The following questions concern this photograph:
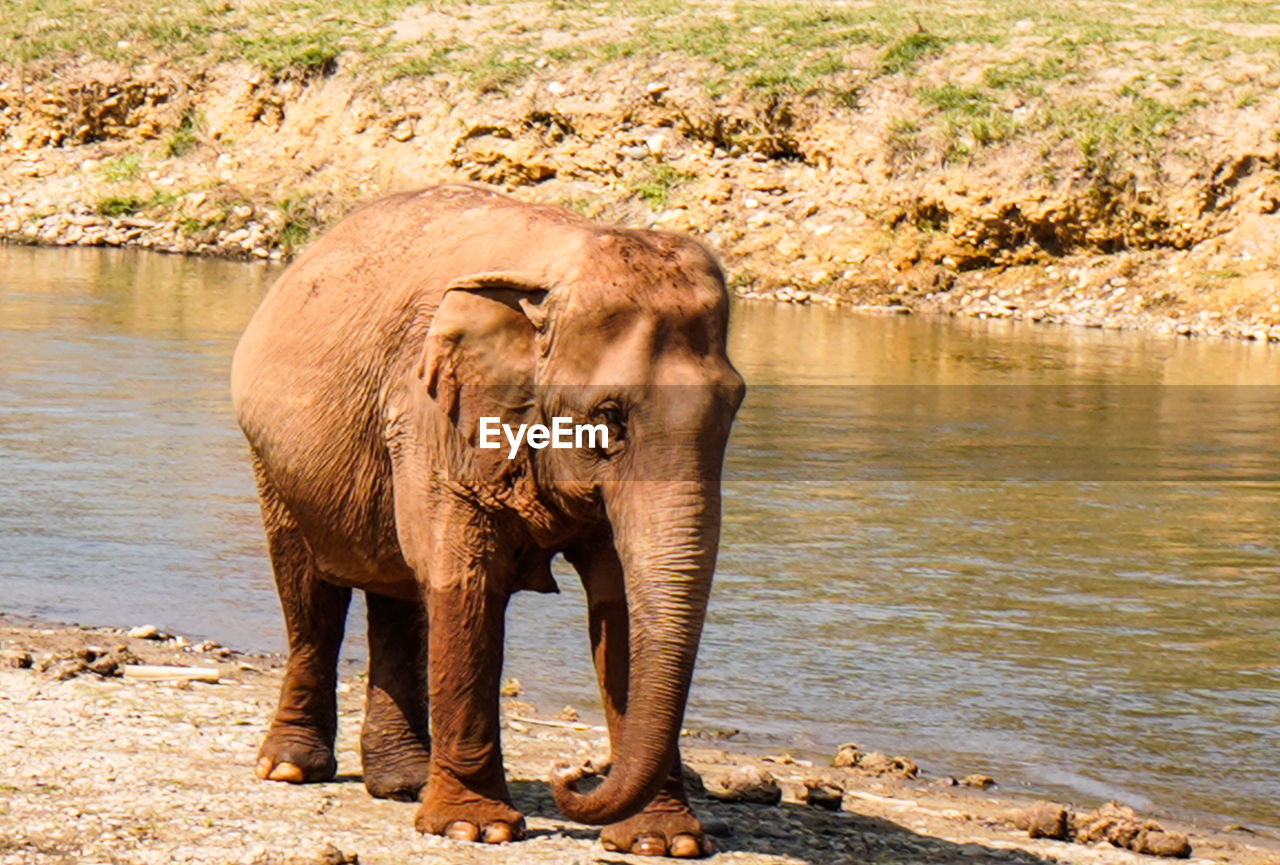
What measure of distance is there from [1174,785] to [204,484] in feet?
24.7

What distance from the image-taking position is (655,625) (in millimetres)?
5230

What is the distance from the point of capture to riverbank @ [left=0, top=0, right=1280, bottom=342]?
29531mm

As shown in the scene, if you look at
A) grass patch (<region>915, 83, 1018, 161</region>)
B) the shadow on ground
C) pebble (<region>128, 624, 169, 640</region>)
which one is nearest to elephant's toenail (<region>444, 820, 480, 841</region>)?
the shadow on ground

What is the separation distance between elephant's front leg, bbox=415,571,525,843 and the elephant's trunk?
600 millimetres

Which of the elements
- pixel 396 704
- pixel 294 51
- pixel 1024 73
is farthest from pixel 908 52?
pixel 396 704

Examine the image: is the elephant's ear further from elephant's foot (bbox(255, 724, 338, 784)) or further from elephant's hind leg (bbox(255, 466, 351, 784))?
elephant's foot (bbox(255, 724, 338, 784))

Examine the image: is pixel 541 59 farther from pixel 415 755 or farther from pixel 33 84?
pixel 415 755

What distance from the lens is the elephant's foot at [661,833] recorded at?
584 centimetres

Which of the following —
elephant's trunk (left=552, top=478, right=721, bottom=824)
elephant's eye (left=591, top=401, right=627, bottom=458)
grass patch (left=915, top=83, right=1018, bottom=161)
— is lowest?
elephant's trunk (left=552, top=478, right=721, bottom=824)

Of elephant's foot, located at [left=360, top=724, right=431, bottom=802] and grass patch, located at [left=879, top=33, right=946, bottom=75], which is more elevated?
grass patch, located at [left=879, top=33, right=946, bottom=75]

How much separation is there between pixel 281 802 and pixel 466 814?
0.70 m

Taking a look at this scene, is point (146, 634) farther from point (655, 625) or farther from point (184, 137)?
point (184, 137)

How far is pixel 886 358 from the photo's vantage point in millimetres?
22766

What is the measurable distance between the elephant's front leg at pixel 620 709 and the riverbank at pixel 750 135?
878 inches
